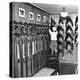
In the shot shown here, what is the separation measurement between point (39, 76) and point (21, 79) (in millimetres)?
363

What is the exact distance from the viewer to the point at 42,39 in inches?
162

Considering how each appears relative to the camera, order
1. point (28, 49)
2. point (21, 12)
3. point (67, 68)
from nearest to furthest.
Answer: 1. point (21, 12)
2. point (28, 49)
3. point (67, 68)

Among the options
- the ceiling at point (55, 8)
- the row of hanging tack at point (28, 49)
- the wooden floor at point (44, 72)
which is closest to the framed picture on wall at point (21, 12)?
the row of hanging tack at point (28, 49)

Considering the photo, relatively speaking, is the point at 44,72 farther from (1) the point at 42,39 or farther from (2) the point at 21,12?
(2) the point at 21,12

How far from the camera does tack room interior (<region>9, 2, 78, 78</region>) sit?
3.75 metres

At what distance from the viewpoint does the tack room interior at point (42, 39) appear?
375 cm

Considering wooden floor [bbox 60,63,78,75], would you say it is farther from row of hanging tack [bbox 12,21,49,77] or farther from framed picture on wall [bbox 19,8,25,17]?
framed picture on wall [bbox 19,8,25,17]

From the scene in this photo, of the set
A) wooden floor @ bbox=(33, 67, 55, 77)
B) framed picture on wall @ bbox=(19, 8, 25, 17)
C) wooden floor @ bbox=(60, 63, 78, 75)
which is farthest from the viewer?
wooden floor @ bbox=(60, 63, 78, 75)

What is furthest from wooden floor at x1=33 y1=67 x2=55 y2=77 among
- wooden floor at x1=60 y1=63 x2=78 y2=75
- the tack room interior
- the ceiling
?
the ceiling

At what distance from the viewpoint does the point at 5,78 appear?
378cm

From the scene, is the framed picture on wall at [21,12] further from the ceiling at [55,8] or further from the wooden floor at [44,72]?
the wooden floor at [44,72]

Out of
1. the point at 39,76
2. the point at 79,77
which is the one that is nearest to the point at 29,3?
the point at 39,76

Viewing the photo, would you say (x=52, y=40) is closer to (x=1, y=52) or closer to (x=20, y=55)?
(x=20, y=55)

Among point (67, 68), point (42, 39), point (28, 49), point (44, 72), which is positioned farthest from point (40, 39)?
point (67, 68)
